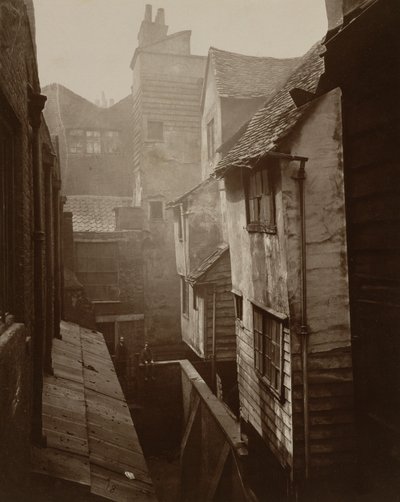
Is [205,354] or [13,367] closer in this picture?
[13,367]

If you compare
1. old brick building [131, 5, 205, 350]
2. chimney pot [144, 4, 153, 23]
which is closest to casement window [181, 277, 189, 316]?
old brick building [131, 5, 205, 350]

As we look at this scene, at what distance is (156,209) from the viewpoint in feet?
75.8

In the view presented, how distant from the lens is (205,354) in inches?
593

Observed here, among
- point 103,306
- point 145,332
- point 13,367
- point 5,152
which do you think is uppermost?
point 5,152

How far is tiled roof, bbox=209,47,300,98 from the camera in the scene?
17.0 metres

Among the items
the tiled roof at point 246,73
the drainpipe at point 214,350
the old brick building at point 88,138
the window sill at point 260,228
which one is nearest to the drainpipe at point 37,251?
the window sill at point 260,228

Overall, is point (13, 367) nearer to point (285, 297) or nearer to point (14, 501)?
point (14, 501)

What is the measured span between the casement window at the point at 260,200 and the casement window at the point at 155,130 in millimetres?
14824

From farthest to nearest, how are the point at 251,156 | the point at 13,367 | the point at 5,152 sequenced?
the point at 251,156 < the point at 5,152 < the point at 13,367

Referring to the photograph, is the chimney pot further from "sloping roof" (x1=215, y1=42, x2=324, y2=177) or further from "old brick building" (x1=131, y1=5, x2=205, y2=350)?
"sloping roof" (x1=215, y1=42, x2=324, y2=177)

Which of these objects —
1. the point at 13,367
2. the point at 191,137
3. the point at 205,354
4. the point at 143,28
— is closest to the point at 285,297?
the point at 13,367

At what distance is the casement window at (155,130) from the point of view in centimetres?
2348

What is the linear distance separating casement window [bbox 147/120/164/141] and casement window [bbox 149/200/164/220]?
3.51 metres

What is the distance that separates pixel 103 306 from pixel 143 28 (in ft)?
52.8
